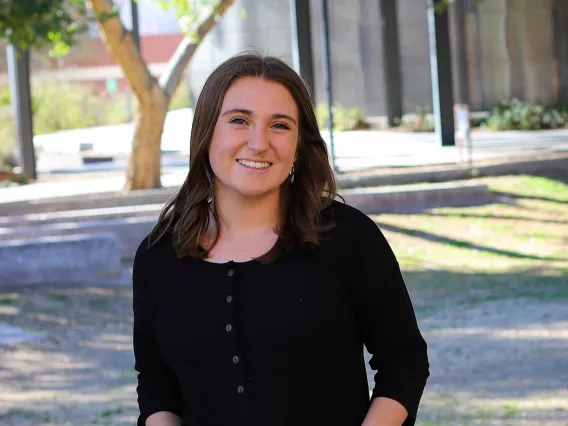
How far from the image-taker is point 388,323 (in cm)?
280

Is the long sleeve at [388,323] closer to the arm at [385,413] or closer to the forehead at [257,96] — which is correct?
the arm at [385,413]

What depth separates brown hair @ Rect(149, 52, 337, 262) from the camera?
2840 millimetres

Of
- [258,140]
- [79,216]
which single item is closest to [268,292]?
[258,140]

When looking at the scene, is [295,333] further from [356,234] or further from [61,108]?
[61,108]

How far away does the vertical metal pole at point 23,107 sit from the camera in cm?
2394

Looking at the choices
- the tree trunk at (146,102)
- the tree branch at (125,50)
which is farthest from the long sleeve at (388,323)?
the tree trunk at (146,102)

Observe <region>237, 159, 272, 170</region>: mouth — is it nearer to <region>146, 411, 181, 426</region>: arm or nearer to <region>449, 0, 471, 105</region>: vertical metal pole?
<region>146, 411, 181, 426</region>: arm

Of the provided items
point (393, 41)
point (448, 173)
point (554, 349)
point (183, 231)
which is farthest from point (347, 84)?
point (183, 231)

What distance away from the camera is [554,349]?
9.27m

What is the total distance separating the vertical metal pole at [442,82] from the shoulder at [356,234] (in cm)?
2202

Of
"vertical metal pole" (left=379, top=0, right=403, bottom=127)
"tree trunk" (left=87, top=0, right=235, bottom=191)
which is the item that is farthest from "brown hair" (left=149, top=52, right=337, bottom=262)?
"vertical metal pole" (left=379, top=0, right=403, bottom=127)

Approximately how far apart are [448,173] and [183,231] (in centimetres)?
1650

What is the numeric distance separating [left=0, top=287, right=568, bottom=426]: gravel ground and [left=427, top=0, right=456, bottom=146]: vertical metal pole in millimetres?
13034

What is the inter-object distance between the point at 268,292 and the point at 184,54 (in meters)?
17.1
